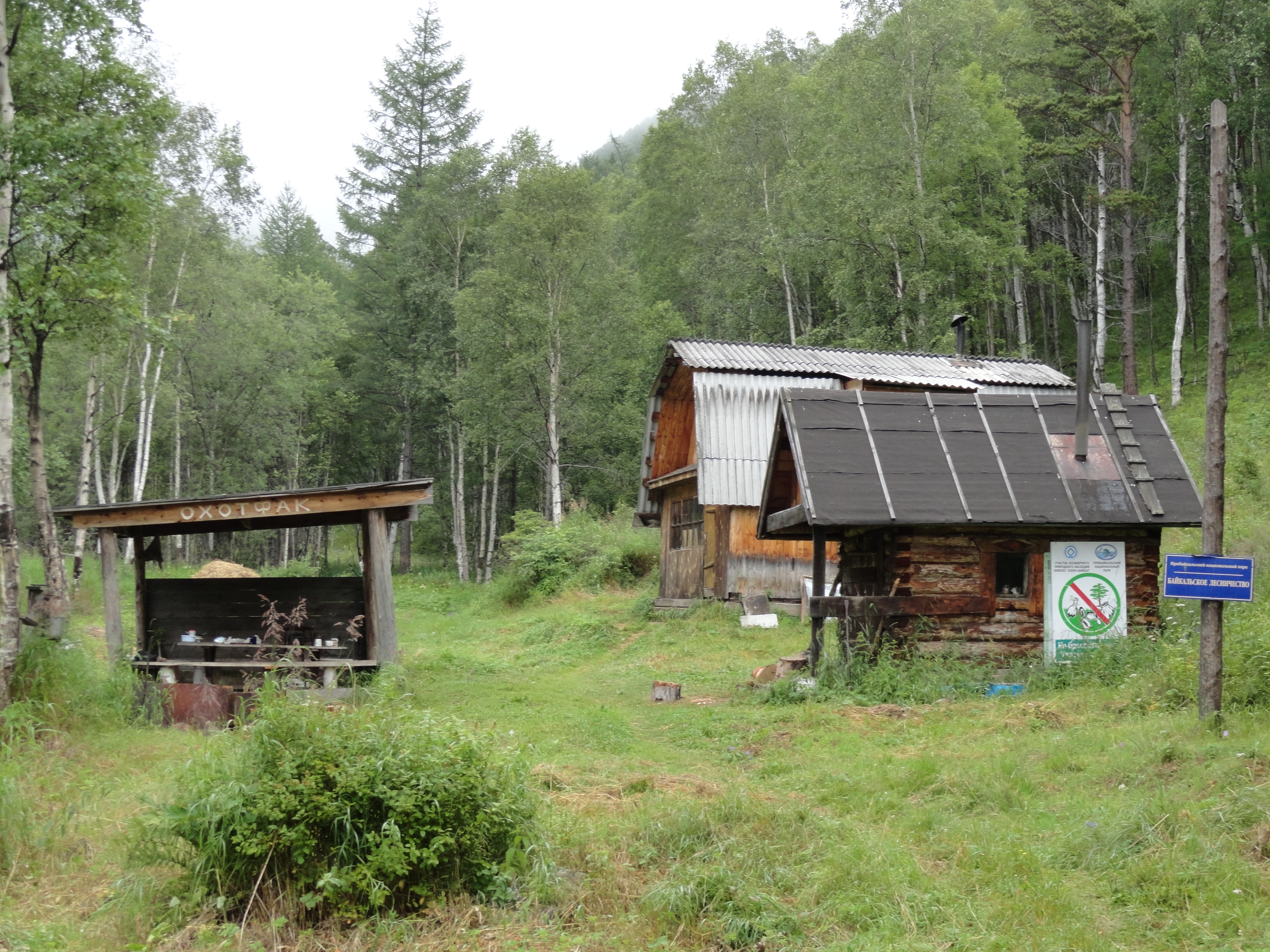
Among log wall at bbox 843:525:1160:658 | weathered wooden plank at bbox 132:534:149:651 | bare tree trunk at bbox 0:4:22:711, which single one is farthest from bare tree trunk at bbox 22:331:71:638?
log wall at bbox 843:525:1160:658

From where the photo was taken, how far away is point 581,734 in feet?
35.4

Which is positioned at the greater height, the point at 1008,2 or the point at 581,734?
the point at 1008,2

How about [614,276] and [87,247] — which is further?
[614,276]

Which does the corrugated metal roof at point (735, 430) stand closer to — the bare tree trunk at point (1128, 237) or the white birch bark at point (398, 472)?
the bare tree trunk at point (1128, 237)

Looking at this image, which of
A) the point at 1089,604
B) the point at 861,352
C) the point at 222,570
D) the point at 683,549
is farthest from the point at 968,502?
the point at 222,570

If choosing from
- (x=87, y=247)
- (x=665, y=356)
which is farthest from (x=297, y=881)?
(x=665, y=356)

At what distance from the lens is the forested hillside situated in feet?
98.5

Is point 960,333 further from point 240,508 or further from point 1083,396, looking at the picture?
point 240,508

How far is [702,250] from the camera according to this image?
3919 centimetres

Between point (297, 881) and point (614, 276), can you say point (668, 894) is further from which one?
point (614, 276)

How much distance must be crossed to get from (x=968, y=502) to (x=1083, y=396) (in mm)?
2353

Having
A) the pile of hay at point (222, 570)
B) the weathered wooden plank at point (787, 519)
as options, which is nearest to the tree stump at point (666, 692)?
the weathered wooden plank at point (787, 519)

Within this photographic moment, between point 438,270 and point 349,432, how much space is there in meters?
13.3

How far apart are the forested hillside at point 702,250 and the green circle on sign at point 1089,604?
1447cm
